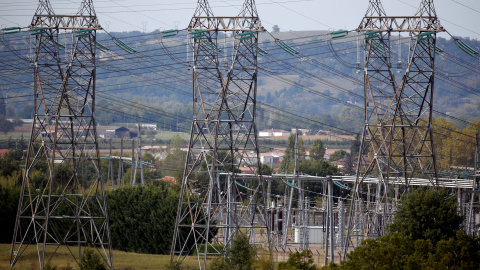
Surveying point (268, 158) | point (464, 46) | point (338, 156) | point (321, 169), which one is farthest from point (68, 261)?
point (268, 158)

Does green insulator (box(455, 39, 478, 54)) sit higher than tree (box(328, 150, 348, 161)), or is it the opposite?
green insulator (box(455, 39, 478, 54))

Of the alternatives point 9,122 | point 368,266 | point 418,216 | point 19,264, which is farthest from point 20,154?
point 9,122

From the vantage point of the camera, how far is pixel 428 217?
31078 millimetres

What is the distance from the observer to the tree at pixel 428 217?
30.6 m

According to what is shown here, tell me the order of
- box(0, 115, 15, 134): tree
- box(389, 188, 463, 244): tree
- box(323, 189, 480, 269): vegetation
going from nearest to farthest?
box(323, 189, 480, 269): vegetation, box(389, 188, 463, 244): tree, box(0, 115, 15, 134): tree

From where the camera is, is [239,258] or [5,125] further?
[5,125]

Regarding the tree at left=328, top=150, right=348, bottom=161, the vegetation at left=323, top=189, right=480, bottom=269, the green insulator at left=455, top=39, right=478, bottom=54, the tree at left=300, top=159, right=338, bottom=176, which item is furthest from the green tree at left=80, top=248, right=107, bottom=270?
the tree at left=328, top=150, right=348, bottom=161

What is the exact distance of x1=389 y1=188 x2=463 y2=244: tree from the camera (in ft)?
100

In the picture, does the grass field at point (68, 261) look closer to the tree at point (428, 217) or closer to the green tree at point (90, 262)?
the green tree at point (90, 262)

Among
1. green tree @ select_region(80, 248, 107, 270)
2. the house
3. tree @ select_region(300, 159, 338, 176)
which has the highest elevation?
the house

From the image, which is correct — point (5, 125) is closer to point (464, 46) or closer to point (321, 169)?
point (321, 169)

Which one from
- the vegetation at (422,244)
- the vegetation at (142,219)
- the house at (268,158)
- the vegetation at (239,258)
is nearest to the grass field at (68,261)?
the vegetation at (142,219)

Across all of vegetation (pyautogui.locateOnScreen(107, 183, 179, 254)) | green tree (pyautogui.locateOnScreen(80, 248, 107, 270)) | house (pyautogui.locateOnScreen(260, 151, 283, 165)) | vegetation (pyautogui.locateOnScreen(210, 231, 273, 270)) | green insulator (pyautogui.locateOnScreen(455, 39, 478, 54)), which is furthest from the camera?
house (pyautogui.locateOnScreen(260, 151, 283, 165))

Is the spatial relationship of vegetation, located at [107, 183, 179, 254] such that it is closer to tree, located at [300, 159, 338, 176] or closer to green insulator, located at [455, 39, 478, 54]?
green insulator, located at [455, 39, 478, 54]
